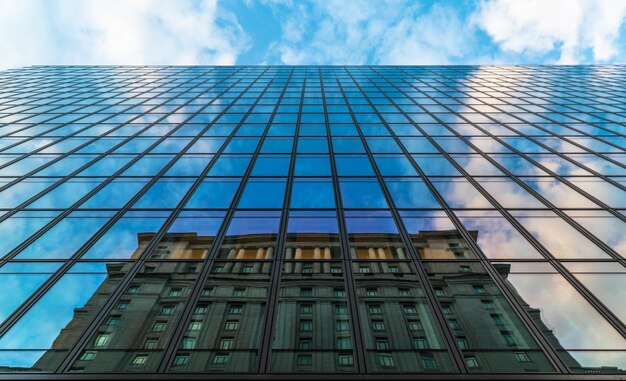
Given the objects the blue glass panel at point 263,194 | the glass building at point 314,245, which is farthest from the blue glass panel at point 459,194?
the blue glass panel at point 263,194

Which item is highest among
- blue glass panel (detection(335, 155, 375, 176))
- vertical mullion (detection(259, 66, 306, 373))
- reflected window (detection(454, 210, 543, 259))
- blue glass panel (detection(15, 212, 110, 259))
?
blue glass panel (detection(15, 212, 110, 259))

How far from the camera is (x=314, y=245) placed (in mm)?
10062

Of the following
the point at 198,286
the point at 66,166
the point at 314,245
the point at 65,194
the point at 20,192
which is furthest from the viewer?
the point at 66,166

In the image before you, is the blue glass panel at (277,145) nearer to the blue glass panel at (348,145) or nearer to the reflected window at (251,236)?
the blue glass panel at (348,145)

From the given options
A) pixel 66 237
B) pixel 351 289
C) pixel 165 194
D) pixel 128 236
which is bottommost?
pixel 351 289

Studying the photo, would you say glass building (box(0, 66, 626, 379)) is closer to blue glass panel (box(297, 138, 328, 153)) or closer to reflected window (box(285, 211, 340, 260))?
reflected window (box(285, 211, 340, 260))

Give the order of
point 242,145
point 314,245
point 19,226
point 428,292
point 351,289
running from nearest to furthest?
point 428,292 < point 351,289 < point 314,245 < point 19,226 < point 242,145

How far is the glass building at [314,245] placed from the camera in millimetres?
7031

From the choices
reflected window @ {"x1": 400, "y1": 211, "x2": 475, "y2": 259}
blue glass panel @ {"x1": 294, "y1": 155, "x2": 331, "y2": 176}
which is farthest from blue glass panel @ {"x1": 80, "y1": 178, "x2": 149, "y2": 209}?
reflected window @ {"x1": 400, "y1": 211, "x2": 475, "y2": 259}

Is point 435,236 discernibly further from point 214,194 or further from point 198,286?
point 214,194

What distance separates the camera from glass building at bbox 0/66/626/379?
7.03 metres

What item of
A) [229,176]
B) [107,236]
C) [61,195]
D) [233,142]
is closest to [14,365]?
[107,236]

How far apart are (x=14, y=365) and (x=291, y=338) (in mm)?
5331

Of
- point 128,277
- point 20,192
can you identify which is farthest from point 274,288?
point 20,192
